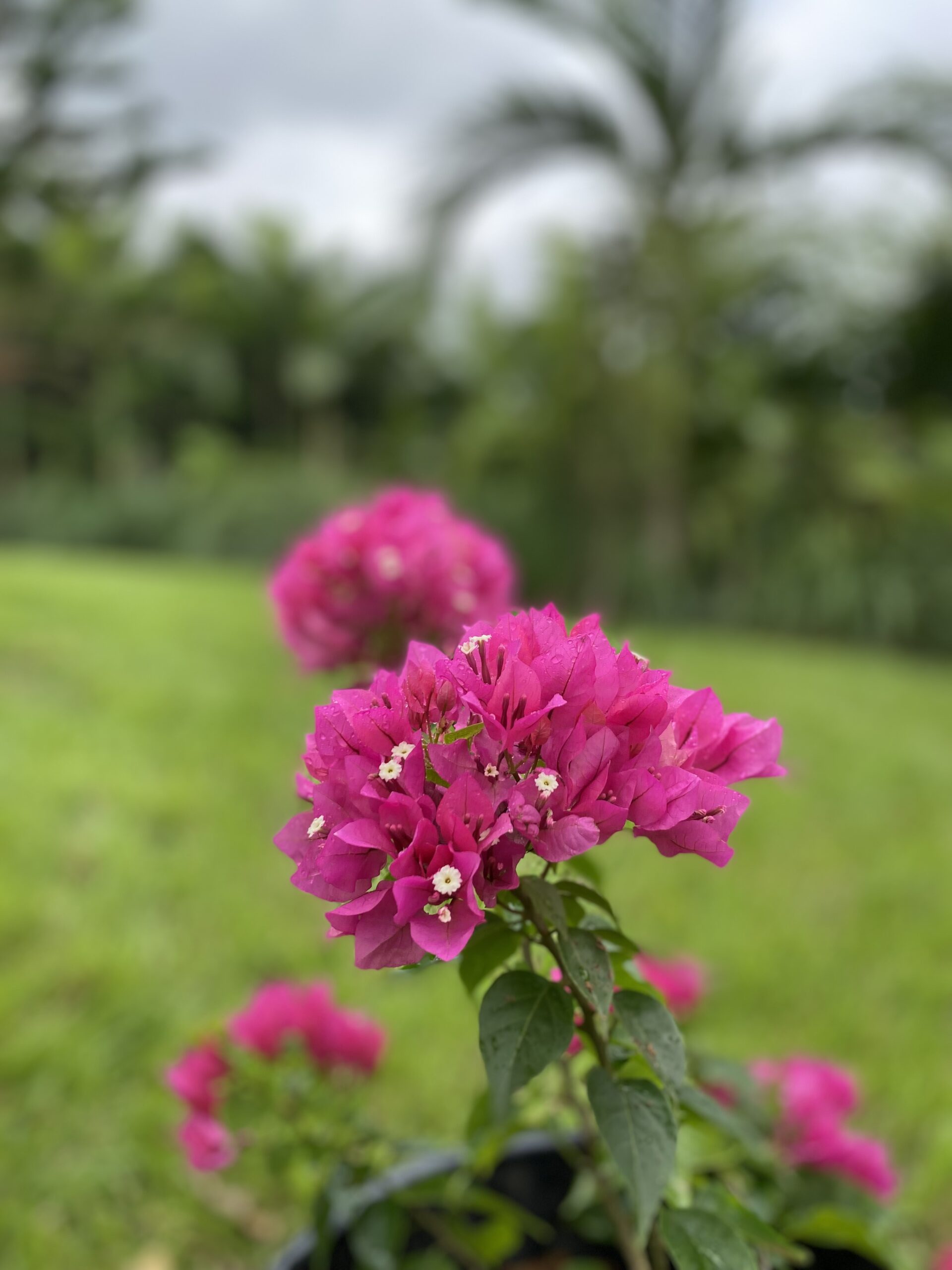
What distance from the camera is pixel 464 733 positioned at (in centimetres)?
42

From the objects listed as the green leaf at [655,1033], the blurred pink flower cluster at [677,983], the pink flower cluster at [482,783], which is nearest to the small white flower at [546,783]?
the pink flower cluster at [482,783]

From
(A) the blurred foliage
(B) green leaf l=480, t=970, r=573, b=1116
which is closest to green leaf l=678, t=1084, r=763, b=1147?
(B) green leaf l=480, t=970, r=573, b=1116

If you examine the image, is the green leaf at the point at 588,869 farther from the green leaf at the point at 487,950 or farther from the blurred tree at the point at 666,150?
the blurred tree at the point at 666,150

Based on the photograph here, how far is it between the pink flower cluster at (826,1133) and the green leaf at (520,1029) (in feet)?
1.75

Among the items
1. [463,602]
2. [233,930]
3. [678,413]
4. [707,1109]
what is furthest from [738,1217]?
[678,413]

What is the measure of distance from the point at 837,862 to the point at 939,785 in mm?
724

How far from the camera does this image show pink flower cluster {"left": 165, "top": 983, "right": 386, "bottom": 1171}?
790 mm

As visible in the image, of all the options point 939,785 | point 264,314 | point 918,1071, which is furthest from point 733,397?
point 264,314

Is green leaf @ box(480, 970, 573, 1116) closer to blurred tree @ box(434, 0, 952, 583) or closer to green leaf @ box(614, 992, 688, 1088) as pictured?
green leaf @ box(614, 992, 688, 1088)

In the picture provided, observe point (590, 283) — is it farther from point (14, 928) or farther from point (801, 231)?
point (14, 928)

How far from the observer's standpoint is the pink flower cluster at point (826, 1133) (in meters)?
0.85

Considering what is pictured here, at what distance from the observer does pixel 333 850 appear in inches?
16.4

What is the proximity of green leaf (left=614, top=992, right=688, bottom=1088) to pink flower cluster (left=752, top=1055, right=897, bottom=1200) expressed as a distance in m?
0.49

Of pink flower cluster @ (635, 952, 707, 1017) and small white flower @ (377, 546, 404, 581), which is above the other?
small white flower @ (377, 546, 404, 581)
